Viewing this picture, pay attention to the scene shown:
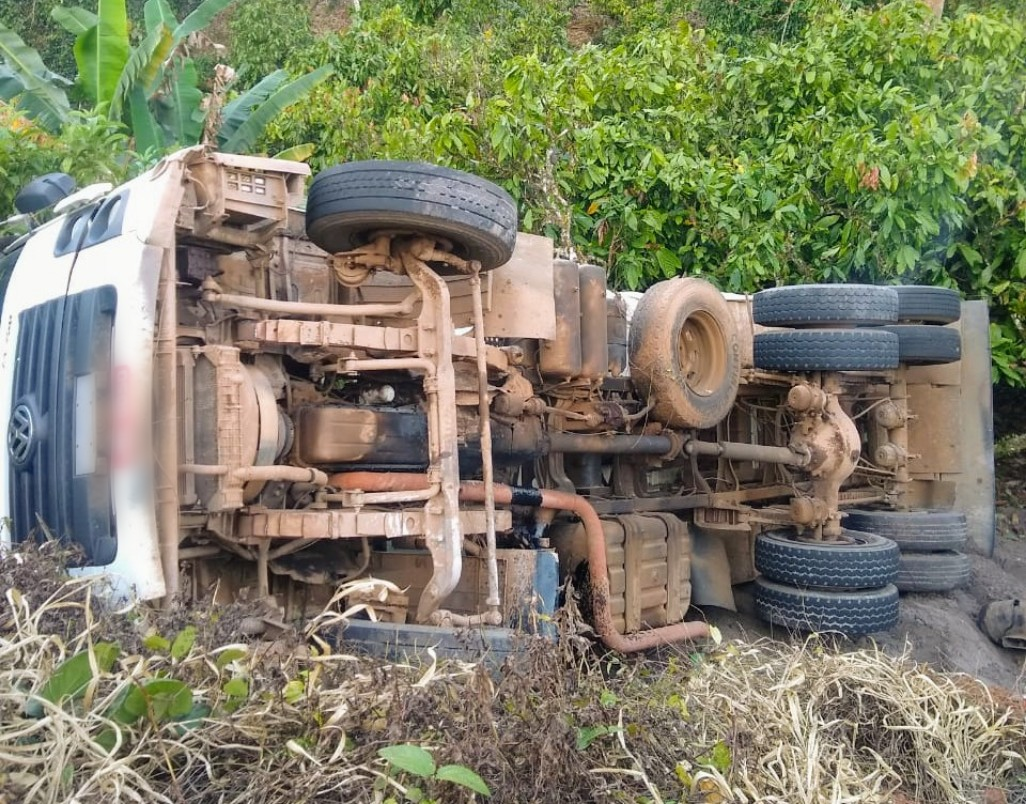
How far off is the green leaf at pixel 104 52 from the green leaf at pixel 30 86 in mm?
310

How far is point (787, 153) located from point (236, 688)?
21.6 ft

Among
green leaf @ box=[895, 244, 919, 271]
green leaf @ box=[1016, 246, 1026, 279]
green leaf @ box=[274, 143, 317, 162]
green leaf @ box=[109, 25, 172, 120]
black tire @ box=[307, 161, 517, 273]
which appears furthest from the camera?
green leaf @ box=[109, 25, 172, 120]

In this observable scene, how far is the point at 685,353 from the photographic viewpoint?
5016 mm

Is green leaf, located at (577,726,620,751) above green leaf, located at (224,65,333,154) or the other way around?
the other way around

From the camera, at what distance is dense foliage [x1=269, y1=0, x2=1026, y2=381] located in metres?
7.31

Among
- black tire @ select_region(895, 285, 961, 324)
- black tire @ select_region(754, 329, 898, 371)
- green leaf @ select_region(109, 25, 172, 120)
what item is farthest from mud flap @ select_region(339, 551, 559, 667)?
green leaf @ select_region(109, 25, 172, 120)

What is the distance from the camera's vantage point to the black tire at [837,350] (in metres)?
5.23

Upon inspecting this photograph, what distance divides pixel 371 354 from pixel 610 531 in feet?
5.03

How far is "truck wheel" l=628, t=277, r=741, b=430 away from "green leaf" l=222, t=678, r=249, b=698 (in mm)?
2737

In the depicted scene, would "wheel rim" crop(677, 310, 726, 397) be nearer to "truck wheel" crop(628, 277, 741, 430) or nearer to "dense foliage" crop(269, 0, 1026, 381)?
"truck wheel" crop(628, 277, 741, 430)

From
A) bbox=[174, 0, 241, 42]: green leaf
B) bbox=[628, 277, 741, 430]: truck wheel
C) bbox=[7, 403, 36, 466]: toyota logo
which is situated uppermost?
bbox=[174, 0, 241, 42]: green leaf

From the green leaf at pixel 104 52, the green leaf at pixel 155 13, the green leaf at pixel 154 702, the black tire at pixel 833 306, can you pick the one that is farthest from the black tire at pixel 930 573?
the green leaf at pixel 155 13

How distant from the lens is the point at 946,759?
3.04 metres

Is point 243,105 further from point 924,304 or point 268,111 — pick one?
point 924,304
